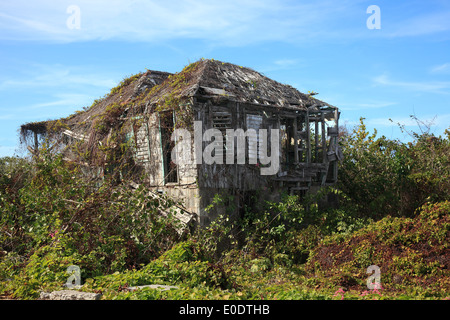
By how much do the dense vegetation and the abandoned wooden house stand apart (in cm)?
87

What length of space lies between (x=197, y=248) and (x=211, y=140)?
3.87 meters

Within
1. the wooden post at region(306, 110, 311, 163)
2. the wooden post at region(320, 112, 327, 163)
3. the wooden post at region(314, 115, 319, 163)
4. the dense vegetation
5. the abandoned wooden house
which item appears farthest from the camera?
the wooden post at region(320, 112, 327, 163)

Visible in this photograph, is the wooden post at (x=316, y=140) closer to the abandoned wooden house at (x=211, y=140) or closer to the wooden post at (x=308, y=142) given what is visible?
the abandoned wooden house at (x=211, y=140)

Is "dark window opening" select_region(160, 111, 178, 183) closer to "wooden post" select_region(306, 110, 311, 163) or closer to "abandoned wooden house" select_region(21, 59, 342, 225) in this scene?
"abandoned wooden house" select_region(21, 59, 342, 225)

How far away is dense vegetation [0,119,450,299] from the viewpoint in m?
7.36

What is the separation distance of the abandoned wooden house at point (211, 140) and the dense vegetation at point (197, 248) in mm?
869

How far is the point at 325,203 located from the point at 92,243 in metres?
8.98

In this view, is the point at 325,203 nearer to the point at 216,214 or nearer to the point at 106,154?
the point at 216,214

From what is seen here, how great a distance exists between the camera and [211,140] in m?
12.3

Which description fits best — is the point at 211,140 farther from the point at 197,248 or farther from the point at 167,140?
the point at 197,248

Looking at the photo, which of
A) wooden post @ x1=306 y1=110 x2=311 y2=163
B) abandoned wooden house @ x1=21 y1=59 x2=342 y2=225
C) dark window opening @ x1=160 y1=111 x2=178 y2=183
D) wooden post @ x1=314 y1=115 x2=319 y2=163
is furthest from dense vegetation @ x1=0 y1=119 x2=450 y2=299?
wooden post @ x1=314 y1=115 x2=319 y2=163

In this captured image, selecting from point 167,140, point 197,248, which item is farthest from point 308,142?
point 197,248

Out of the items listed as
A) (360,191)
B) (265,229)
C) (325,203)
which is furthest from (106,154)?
(360,191)
